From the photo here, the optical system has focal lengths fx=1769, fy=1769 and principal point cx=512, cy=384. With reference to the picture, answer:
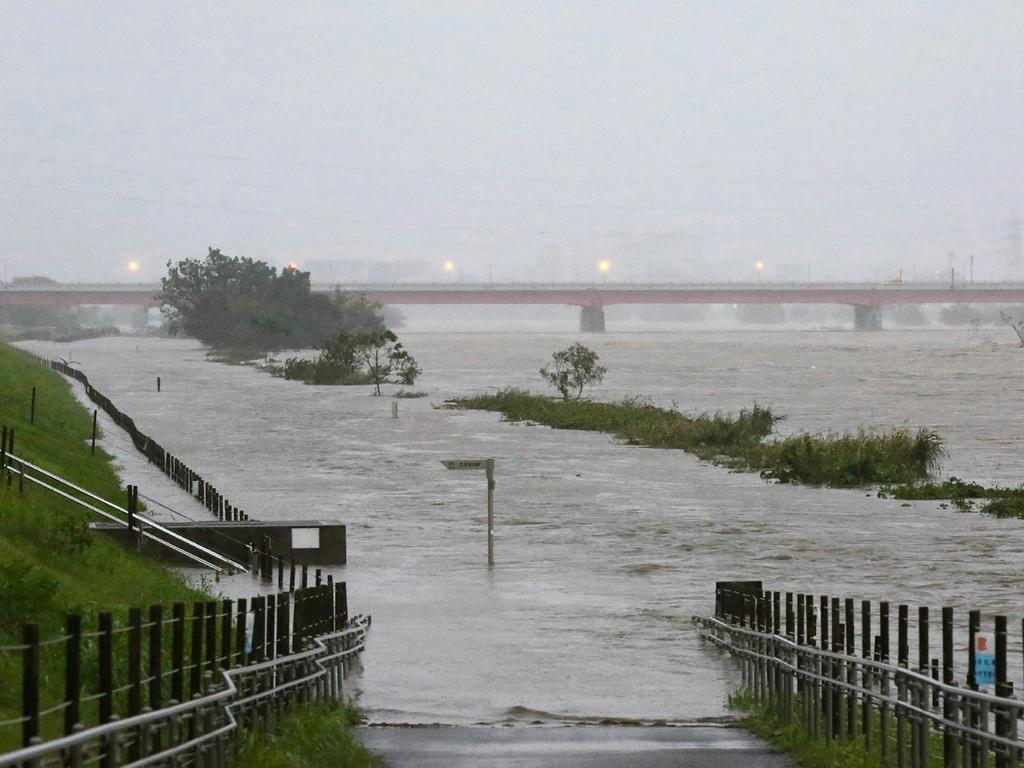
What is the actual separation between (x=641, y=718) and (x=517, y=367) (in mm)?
132316

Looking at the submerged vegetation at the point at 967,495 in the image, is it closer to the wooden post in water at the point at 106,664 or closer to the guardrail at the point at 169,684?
the guardrail at the point at 169,684

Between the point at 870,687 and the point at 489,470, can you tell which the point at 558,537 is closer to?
the point at 489,470

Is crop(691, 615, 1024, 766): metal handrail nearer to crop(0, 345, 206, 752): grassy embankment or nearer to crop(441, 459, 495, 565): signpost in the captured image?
crop(0, 345, 206, 752): grassy embankment

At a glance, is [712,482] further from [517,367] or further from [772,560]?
[517,367]

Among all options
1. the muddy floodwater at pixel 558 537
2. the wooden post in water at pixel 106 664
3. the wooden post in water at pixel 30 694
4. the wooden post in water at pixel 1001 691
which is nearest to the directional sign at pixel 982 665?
the wooden post in water at pixel 1001 691

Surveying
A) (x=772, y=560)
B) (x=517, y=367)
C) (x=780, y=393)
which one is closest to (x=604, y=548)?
(x=772, y=560)

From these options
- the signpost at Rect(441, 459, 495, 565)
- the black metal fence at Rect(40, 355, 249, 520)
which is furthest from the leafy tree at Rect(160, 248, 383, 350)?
the signpost at Rect(441, 459, 495, 565)

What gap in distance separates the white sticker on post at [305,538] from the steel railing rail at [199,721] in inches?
497

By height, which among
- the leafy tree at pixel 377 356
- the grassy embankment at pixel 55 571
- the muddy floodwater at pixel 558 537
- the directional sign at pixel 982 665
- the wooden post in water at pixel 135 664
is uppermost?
the leafy tree at pixel 377 356

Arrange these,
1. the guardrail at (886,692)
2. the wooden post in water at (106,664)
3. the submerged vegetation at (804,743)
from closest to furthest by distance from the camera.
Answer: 1. the wooden post in water at (106,664)
2. the guardrail at (886,692)
3. the submerged vegetation at (804,743)

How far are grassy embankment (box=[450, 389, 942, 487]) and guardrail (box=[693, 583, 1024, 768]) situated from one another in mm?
28838

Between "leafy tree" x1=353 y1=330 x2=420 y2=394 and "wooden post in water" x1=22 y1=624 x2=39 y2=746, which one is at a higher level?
"leafy tree" x1=353 y1=330 x2=420 y2=394

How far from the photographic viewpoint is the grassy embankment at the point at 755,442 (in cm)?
4831

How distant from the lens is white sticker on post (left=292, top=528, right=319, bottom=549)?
29.9 meters
